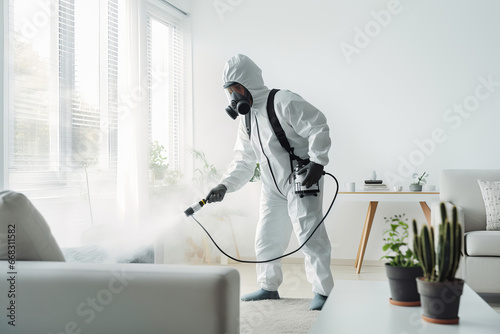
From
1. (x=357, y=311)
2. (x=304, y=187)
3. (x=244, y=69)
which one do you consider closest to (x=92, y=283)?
(x=357, y=311)

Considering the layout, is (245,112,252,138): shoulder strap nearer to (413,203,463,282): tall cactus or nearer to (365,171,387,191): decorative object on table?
(365,171,387,191): decorative object on table

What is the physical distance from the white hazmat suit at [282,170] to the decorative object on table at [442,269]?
1.55 meters

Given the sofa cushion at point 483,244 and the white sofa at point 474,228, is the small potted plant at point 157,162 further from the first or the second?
the sofa cushion at point 483,244

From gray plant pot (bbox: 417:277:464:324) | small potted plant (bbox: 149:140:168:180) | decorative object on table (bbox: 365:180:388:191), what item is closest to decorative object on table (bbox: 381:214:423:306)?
gray plant pot (bbox: 417:277:464:324)

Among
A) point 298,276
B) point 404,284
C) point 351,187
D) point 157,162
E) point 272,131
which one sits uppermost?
point 272,131

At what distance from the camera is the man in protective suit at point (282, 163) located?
119 inches

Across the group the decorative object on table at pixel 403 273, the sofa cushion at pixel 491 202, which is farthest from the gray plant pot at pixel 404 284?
the sofa cushion at pixel 491 202

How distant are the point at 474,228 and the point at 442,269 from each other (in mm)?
2691

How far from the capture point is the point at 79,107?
3676 mm

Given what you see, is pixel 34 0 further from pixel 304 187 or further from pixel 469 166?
pixel 469 166

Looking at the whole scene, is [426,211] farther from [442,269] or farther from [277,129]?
[442,269]

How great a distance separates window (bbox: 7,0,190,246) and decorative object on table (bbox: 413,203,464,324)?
7.85ft

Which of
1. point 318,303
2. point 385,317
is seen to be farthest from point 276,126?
point 385,317

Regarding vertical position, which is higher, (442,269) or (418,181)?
(418,181)
